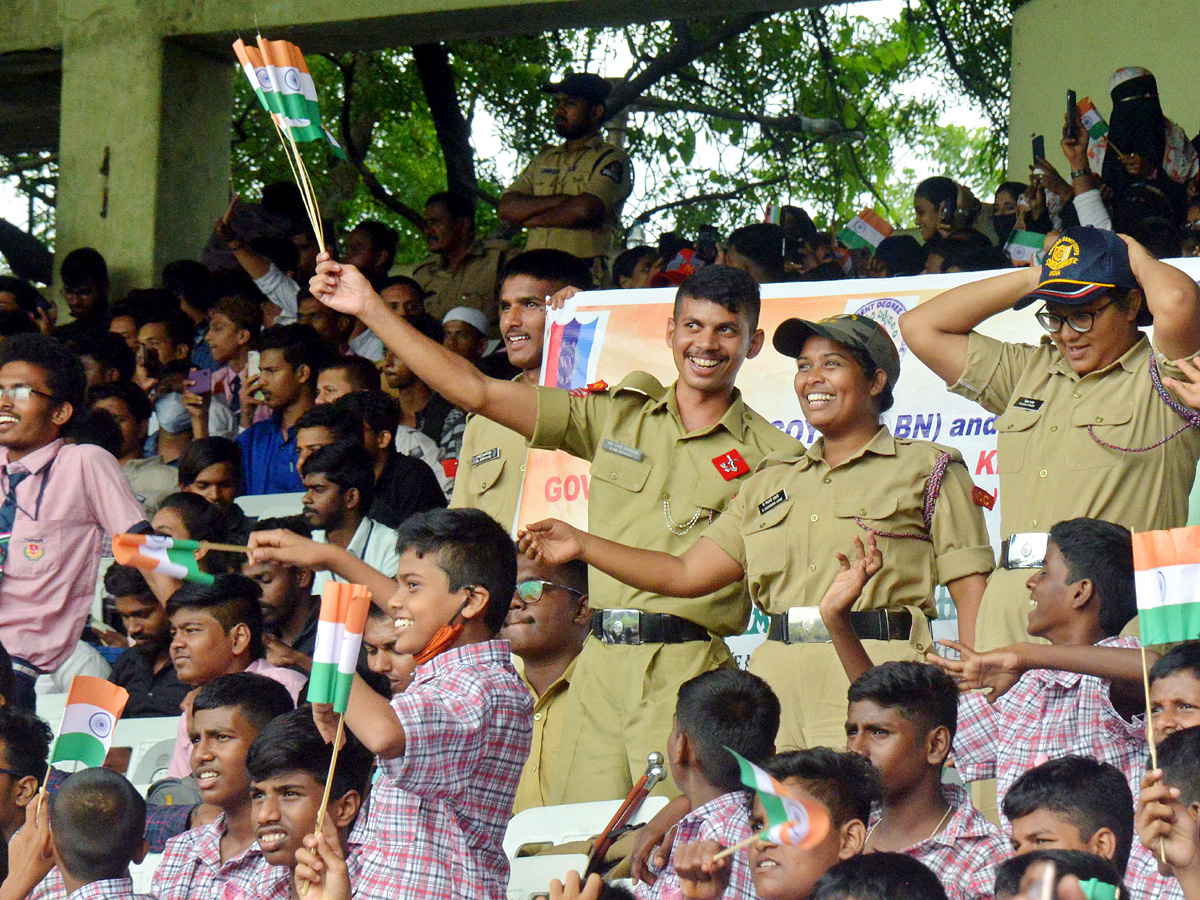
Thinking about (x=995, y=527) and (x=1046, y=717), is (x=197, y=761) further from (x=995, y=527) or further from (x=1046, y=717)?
(x=995, y=527)

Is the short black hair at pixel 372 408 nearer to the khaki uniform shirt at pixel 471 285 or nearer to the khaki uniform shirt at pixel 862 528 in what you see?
the khaki uniform shirt at pixel 862 528

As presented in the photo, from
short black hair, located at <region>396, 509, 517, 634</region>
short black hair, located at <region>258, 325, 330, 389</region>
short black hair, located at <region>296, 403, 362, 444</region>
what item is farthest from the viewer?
short black hair, located at <region>258, 325, 330, 389</region>

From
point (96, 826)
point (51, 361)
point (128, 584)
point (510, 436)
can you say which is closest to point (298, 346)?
point (51, 361)

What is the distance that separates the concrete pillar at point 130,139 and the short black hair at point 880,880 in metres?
8.13

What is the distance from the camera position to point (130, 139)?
1058cm

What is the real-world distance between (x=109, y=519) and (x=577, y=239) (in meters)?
3.68

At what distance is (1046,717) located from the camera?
410 centimetres

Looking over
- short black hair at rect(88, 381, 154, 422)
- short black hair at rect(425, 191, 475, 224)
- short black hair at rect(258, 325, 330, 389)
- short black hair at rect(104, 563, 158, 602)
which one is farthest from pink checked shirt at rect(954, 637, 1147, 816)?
short black hair at rect(425, 191, 475, 224)

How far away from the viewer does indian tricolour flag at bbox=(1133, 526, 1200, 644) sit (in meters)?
3.11

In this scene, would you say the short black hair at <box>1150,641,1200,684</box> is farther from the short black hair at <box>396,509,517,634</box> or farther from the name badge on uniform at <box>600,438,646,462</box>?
the name badge on uniform at <box>600,438,646,462</box>

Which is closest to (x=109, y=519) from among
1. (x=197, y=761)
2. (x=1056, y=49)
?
(x=197, y=761)

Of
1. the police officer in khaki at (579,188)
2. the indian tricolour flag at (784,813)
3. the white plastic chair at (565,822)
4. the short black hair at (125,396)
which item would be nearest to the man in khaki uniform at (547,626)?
the white plastic chair at (565,822)

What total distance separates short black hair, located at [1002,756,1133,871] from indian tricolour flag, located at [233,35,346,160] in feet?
7.73

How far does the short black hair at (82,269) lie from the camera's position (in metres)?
10.1
